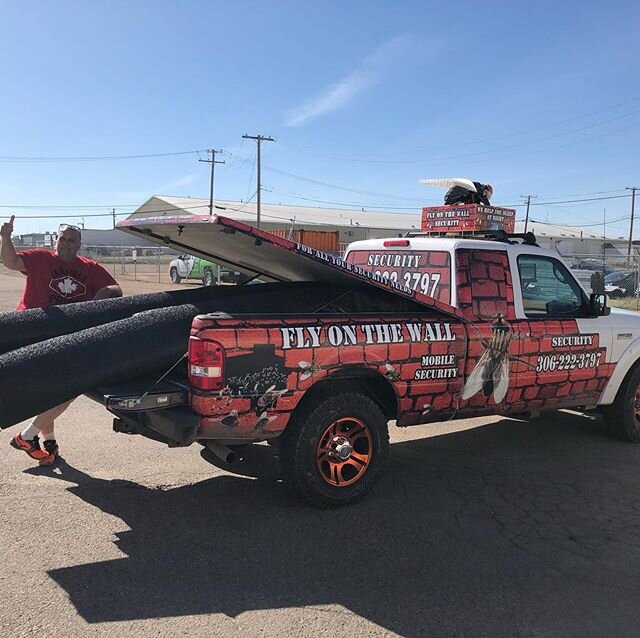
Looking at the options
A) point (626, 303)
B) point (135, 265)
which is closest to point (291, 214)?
point (135, 265)

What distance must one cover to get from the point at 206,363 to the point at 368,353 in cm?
115

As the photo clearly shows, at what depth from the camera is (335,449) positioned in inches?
168

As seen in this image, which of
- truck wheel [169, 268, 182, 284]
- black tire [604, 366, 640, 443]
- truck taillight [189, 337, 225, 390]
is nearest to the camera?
truck taillight [189, 337, 225, 390]

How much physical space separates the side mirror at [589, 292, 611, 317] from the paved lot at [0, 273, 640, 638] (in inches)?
52.4

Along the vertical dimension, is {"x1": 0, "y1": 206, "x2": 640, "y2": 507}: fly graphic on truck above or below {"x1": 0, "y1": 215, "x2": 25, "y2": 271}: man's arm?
below

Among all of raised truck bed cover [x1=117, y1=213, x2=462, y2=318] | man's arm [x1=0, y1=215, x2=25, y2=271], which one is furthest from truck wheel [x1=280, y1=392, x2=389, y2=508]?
man's arm [x1=0, y1=215, x2=25, y2=271]

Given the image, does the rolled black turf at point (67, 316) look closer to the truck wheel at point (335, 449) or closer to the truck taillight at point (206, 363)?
the truck taillight at point (206, 363)

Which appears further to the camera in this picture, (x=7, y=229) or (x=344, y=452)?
(x=7, y=229)

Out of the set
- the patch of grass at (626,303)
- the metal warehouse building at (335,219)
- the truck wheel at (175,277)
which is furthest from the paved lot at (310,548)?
the metal warehouse building at (335,219)

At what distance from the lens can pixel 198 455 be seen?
541 centimetres

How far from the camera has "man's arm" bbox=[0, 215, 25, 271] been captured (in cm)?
468

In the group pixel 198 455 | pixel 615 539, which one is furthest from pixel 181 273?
pixel 615 539

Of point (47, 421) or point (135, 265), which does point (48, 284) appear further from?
point (135, 265)

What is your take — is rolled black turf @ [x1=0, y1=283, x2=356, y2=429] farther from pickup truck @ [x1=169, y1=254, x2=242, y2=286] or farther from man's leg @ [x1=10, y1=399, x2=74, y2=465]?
pickup truck @ [x1=169, y1=254, x2=242, y2=286]
